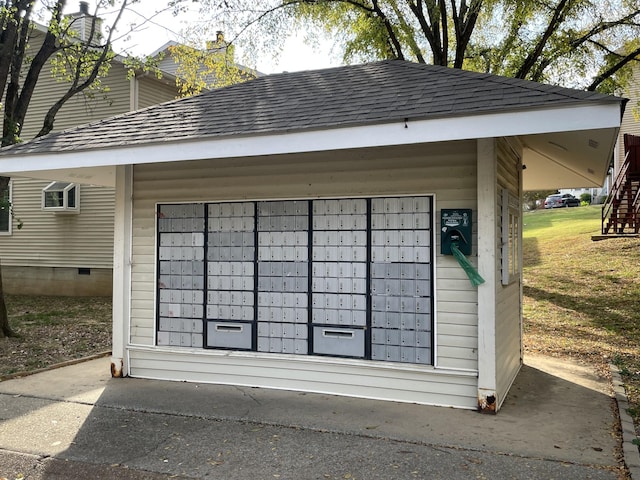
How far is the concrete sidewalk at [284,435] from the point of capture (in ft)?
13.6

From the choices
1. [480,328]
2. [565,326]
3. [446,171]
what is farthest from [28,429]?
[565,326]

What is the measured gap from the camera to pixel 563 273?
16438 millimetres

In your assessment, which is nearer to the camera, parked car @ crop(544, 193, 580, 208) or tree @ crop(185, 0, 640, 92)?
tree @ crop(185, 0, 640, 92)

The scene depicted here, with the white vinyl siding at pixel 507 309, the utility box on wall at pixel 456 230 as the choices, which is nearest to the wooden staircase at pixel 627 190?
the white vinyl siding at pixel 507 309

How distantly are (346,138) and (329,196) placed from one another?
3.84 feet

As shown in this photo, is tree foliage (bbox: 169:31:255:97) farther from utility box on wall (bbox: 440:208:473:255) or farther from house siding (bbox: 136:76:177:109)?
utility box on wall (bbox: 440:208:473:255)

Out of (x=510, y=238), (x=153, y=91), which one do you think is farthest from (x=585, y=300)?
(x=153, y=91)

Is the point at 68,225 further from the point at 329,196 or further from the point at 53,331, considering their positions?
the point at 329,196

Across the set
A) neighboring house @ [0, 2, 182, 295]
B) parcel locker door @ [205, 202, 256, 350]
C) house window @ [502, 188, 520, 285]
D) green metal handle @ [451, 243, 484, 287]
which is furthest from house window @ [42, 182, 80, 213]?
green metal handle @ [451, 243, 484, 287]

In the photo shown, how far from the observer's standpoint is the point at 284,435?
4855mm

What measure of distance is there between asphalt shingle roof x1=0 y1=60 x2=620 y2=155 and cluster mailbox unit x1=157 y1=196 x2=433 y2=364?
1.02m

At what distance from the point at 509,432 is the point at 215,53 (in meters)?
13.1

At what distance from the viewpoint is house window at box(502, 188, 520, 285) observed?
6.14 meters

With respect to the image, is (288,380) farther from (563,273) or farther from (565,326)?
(563,273)
